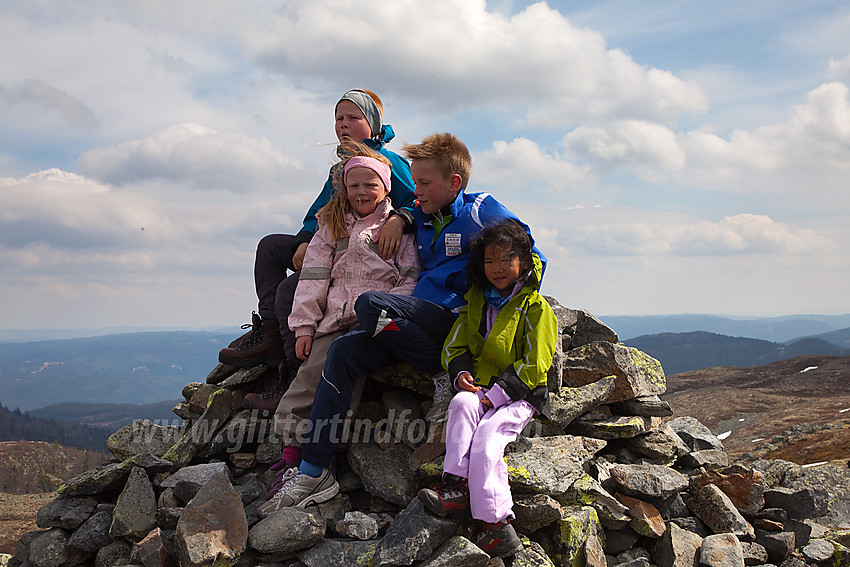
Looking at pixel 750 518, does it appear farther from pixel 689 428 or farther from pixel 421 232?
pixel 421 232

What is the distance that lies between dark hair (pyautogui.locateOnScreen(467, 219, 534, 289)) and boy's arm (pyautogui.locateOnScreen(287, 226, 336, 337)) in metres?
1.71

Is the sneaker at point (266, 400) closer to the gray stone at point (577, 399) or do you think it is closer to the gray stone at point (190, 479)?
the gray stone at point (190, 479)

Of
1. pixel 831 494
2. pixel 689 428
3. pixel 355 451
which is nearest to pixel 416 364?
pixel 355 451

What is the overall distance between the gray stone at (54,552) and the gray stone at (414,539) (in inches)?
158

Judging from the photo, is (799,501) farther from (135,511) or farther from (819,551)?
(135,511)

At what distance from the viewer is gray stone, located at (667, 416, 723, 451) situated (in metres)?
8.58

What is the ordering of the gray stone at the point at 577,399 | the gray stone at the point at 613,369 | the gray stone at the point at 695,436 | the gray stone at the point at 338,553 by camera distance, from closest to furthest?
the gray stone at the point at 338,553 → the gray stone at the point at 577,399 → the gray stone at the point at 613,369 → the gray stone at the point at 695,436

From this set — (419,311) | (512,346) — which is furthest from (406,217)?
(512,346)

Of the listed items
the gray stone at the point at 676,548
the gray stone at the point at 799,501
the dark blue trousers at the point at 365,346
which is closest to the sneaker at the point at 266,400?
the dark blue trousers at the point at 365,346

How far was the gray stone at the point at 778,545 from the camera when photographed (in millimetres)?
6500

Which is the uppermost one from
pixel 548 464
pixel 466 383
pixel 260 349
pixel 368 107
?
pixel 368 107

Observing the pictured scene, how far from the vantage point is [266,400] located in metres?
7.44

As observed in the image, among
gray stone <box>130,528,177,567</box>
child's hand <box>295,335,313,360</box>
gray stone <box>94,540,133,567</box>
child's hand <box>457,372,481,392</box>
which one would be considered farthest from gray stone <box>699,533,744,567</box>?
gray stone <box>94,540,133,567</box>

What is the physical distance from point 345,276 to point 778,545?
586 cm
